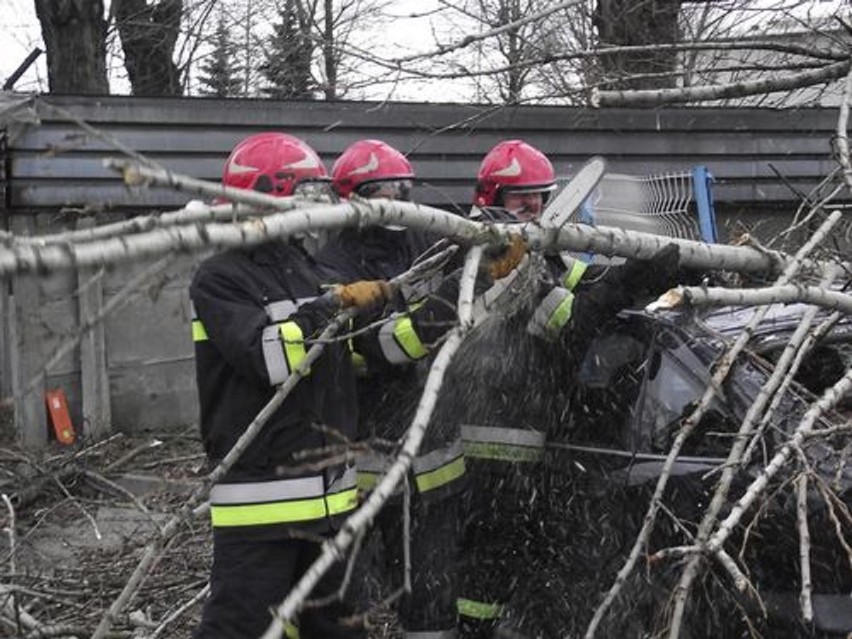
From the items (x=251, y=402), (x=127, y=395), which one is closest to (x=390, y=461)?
(x=251, y=402)

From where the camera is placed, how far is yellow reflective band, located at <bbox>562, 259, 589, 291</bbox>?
4.11 m

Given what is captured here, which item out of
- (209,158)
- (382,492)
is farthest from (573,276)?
(209,158)

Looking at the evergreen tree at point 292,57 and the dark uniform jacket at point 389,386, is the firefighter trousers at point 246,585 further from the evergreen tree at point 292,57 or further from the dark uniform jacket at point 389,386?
the evergreen tree at point 292,57

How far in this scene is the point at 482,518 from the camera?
427 centimetres

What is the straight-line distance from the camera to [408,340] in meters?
3.72

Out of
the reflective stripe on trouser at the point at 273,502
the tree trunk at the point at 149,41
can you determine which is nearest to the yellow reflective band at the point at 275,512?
the reflective stripe on trouser at the point at 273,502

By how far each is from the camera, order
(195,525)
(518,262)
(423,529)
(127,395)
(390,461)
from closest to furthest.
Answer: (390,461) < (518,262) < (423,529) < (195,525) < (127,395)

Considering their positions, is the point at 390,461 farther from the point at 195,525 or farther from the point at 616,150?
the point at 616,150

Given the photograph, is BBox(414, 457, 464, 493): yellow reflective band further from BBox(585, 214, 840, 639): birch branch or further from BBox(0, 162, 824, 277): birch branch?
BBox(0, 162, 824, 277): birch branch

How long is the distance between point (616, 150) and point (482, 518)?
19.3 ft

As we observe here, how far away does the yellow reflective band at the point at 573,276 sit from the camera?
162 inches

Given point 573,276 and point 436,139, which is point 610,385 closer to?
point 573,276

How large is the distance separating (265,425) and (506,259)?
0.98 meters

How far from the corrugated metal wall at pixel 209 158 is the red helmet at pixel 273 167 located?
12.2ft
